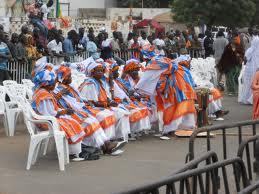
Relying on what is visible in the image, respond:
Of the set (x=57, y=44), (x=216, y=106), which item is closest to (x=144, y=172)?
(x=216, y=106)

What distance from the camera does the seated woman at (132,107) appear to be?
11.0 metres

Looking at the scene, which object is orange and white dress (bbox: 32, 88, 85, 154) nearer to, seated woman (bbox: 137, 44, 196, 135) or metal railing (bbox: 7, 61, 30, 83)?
seated woman (bbox: 137, 44, 196, 135)

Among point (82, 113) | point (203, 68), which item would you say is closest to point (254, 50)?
point (203, 68)

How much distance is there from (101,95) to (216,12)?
33496 millimetres

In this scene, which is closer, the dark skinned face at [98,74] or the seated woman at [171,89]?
the dark skinned face at [98,74]

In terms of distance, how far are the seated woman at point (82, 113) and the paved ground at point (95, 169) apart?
0.76 ft

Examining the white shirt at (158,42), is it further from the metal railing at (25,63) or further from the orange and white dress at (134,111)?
Answer: the orange and white dress at (134,111)

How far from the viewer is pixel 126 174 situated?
27.7 ft

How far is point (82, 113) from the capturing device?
947 centimetres

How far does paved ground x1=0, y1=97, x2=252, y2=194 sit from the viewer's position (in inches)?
304

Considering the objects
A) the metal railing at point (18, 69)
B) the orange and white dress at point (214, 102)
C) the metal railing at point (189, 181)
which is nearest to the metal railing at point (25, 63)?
the metal railing at point (18, 69)

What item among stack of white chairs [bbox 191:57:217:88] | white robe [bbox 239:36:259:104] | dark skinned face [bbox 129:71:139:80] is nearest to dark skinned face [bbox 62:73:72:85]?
dark skinned face [bbox 129:71:139:80]

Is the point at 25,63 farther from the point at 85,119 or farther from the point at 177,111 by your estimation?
the point at 85,119

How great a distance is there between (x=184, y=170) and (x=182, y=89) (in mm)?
6428
